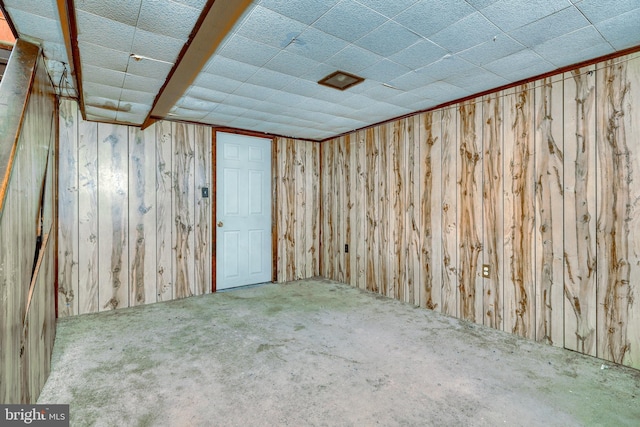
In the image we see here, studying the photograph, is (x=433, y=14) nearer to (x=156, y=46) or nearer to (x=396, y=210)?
(x=156, y=46)

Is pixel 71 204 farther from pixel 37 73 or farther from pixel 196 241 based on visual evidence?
pixel 37 73

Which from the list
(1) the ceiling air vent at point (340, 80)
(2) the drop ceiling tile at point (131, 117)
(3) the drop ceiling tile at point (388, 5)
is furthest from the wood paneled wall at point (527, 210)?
(2) the drop ceiling tile at point (131, 117)

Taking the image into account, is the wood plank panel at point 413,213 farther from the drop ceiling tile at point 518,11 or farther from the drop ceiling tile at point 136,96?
the drop ceiling tile at point 136,96

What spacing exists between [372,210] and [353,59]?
2.33 m

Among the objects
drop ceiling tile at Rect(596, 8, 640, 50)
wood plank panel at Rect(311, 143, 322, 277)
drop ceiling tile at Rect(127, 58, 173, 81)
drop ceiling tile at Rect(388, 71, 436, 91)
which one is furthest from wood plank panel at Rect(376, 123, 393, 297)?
drop ceiling tile at Rect(127, 58, 173, 81)

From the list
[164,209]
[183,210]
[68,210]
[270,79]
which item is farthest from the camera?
[183,210]

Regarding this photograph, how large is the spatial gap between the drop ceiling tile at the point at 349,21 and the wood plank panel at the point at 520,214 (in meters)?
1.72

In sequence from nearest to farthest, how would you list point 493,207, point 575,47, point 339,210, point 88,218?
point 575,47, point 493,207, point 88,218, point 339,210

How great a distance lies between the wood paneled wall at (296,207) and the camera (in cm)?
486

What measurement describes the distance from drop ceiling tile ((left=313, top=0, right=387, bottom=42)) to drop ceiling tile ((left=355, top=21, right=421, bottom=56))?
2.2 inches

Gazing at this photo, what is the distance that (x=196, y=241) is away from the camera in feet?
13.5

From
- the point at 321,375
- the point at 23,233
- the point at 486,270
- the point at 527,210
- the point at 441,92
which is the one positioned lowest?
the point at 321,375

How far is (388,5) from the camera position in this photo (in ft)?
5.62

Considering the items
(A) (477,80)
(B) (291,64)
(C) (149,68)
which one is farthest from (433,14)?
(C) (149,68)
